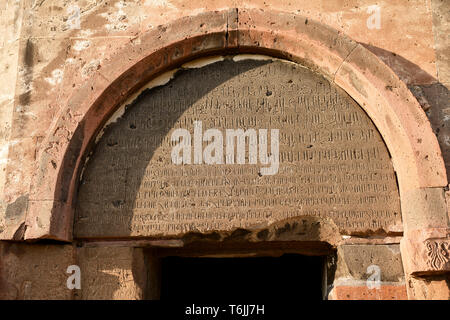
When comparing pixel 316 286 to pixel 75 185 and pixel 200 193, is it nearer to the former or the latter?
pixel 200 193

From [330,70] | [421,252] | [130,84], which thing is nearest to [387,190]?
[421,252]

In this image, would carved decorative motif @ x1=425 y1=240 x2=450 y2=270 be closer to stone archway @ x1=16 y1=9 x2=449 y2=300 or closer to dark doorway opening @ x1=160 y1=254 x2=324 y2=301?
stone archway @ x1=16 y1=9 x2=449 y2=300

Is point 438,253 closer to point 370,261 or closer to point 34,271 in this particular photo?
point 370,261

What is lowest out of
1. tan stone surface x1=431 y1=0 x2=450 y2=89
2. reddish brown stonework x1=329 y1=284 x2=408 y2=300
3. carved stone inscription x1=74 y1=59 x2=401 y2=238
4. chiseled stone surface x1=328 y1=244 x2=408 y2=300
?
reddish brown stonework x1=329 y1=284 x2=408 y2=300

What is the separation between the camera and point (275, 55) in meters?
4.40

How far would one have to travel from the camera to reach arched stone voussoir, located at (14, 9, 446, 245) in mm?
3914

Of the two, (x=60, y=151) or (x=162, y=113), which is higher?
(x=162, y=113)

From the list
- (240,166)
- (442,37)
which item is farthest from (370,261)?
(442,37)

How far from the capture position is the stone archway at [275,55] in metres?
3.78

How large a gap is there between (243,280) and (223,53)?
9.17 feet

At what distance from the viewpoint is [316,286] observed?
5.97m

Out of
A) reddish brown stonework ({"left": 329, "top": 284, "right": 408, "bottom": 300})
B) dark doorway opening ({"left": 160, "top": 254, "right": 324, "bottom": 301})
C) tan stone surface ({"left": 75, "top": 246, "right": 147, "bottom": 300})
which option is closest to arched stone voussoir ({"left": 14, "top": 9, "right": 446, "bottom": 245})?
tan stone surface ({"left": 75, "top": 246, "right": 147, "bottom": 300})

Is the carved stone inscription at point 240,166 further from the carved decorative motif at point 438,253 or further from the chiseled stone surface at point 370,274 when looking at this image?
the carved decorative motif at point 438,253

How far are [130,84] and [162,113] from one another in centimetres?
34
